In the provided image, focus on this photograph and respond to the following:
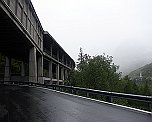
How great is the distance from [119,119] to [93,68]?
140 ft

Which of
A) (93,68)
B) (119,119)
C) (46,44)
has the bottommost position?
(119,119)

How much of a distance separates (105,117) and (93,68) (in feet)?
139

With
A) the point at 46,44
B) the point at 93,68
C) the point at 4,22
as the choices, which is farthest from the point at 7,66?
the point at 4,22

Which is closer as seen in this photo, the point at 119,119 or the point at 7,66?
the point at 119,119

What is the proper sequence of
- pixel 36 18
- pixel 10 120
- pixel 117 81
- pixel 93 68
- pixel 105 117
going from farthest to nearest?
pixel 117 81 < pixel 93 68 < pixel 36 18 < pixel 105 117 < pixel 10 120

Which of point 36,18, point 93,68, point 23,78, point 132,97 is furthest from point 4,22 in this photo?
point 23,78

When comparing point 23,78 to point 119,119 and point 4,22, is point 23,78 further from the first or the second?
point 119,119

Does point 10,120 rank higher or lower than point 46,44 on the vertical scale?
lower

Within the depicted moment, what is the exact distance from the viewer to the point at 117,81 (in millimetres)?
61094

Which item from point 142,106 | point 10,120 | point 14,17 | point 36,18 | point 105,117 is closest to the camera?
point 10,120

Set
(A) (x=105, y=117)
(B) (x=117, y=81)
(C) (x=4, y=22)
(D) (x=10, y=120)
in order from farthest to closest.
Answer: (B) (x=117, y=81), (C) (x=4, y=22), (A) (x=105, y=117), (D) (x=10, y=120)

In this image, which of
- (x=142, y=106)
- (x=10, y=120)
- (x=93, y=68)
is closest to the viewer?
(x=10, y=120)

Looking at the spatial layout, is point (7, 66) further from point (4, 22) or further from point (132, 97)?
point (132, 97)

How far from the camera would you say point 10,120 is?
8383 millimetres
